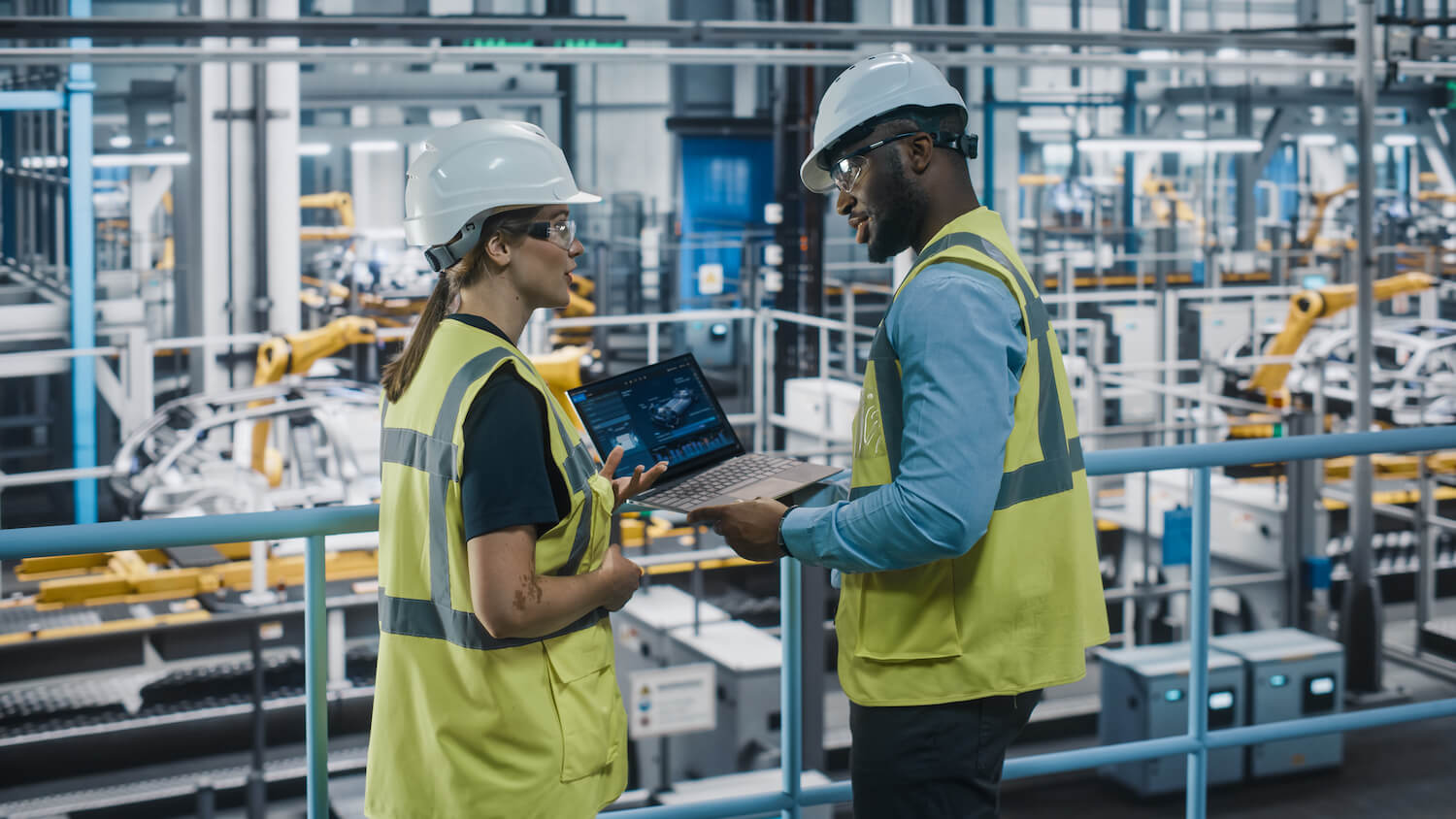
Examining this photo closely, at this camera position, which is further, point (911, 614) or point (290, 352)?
point (290, 352)

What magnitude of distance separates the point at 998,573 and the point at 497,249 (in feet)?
2.26

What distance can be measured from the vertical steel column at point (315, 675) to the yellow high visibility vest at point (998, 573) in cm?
72

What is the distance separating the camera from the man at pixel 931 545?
158cm

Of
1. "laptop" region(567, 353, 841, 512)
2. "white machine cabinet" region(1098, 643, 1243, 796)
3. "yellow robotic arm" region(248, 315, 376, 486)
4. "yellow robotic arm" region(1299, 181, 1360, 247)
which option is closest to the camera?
"laptop" region(567, 353, 841, 512)

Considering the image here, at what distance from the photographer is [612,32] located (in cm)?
486

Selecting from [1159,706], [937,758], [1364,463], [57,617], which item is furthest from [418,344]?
[1364,463]

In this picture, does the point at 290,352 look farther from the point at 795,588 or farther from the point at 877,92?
the point at 877,92

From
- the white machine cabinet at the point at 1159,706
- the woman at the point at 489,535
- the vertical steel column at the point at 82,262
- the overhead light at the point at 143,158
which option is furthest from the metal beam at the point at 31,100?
the woman at the point at 489,535

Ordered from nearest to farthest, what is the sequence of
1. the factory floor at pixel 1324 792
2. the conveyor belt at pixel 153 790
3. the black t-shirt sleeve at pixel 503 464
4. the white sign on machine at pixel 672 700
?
the black t-shirt sleeve at pixel 503 464, the conveyor belt at pixel 153 790, the white sign on machine at pixel 672 700, the factory floor at pixel 1324 792

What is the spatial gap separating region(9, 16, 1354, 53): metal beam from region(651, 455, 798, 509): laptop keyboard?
119 inches

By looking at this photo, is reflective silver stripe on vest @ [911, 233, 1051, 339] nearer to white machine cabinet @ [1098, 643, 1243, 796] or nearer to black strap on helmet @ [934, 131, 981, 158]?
black strap on helmet @ [934, 131, 981, 158]

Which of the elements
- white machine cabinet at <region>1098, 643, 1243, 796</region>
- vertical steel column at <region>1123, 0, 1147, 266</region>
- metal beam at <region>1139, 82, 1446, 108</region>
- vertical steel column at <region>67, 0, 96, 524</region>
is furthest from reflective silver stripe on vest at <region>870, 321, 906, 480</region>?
vertical steel column at <region>1123, 0, 1147, 266</region>

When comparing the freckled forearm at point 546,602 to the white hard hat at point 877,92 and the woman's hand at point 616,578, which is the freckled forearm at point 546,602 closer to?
the woman's hand at point 616,578

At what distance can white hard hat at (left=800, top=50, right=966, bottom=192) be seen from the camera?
1.61 meters
